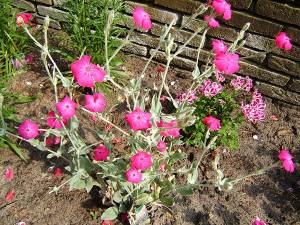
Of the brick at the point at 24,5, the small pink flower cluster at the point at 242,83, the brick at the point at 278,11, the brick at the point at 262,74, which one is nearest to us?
the brick at the point at 278,11

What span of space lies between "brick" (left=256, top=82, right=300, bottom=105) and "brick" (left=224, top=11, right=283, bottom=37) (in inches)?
16.2

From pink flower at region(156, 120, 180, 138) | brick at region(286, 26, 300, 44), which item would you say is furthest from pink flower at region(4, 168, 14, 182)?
brick at region(286, 26, 300, 44)

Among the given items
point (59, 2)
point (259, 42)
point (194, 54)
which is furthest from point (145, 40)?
point (259, 42)

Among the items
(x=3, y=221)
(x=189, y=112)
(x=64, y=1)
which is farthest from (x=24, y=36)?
(x=189, y=112)

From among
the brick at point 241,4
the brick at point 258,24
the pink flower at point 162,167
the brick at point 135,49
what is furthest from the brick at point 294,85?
the pink flower at point 162,167

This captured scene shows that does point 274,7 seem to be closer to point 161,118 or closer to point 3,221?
point 161,118

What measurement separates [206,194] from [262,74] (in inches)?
38.2

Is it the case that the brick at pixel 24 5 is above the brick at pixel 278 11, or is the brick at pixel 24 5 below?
below

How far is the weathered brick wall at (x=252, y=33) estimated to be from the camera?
2373 millimetres

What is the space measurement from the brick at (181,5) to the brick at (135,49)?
0.39m

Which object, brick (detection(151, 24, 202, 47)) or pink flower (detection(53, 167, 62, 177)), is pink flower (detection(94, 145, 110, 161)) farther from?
brick (detection(151, 24, 202, 47))

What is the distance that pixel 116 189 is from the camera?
192 cm

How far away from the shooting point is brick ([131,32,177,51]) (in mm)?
2736

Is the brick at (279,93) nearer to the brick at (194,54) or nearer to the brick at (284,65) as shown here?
the brick at (284,65)
